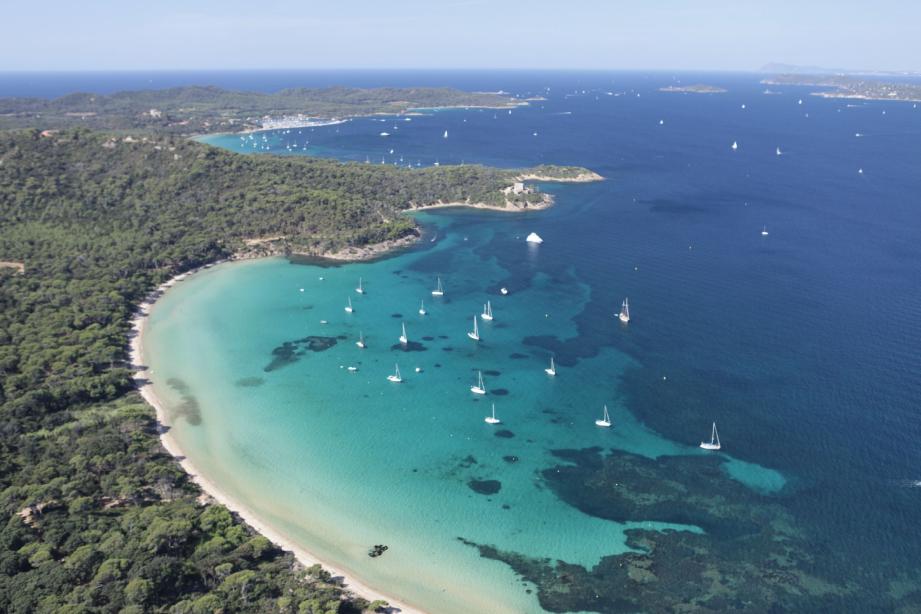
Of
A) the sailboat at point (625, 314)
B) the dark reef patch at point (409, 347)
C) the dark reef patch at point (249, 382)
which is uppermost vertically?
the sailboat at point (625, 314)

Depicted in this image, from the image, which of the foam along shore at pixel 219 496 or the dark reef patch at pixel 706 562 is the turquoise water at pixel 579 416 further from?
the foam along shore at pixel 219 496

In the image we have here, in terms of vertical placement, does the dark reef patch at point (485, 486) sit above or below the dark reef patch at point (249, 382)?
below

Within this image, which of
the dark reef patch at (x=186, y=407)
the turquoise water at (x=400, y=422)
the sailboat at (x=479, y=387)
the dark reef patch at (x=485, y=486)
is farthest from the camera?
the sailboat at (x=479, y=387)

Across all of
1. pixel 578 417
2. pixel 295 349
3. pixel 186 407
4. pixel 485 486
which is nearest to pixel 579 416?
pixel 578 417

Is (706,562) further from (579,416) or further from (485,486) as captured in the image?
(579,416)

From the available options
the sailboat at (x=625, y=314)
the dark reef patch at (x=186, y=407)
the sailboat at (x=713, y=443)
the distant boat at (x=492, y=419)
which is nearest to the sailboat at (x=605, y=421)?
the sailboat at (x=713, y=443)

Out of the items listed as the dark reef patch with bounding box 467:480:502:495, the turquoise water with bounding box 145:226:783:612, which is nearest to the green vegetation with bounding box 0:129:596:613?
the turquoise water with bounding box 145:226:783:612
